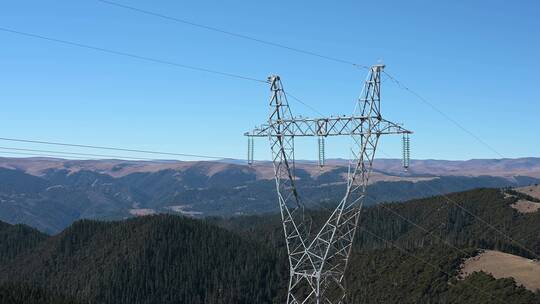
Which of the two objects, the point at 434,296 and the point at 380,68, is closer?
the point at 380,68

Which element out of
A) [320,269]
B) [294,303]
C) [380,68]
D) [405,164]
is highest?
[380,68]

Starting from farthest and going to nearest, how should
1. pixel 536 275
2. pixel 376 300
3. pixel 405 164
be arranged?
pixel 376 300, pixel 536 275, pixel 405 164

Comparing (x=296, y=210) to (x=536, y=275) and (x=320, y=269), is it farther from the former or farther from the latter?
(x=536, y=275)

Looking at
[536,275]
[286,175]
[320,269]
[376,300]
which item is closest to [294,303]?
[320,269]

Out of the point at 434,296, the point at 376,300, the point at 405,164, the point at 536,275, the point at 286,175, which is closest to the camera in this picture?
the point at 405,164

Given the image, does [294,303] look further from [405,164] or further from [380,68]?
[380,68]

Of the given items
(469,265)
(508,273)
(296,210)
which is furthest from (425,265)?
(296,210)

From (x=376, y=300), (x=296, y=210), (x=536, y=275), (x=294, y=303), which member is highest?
(x=296, y=210)

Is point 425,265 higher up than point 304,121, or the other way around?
point 304,121

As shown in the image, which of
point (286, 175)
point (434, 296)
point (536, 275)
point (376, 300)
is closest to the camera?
point (286, 175)
